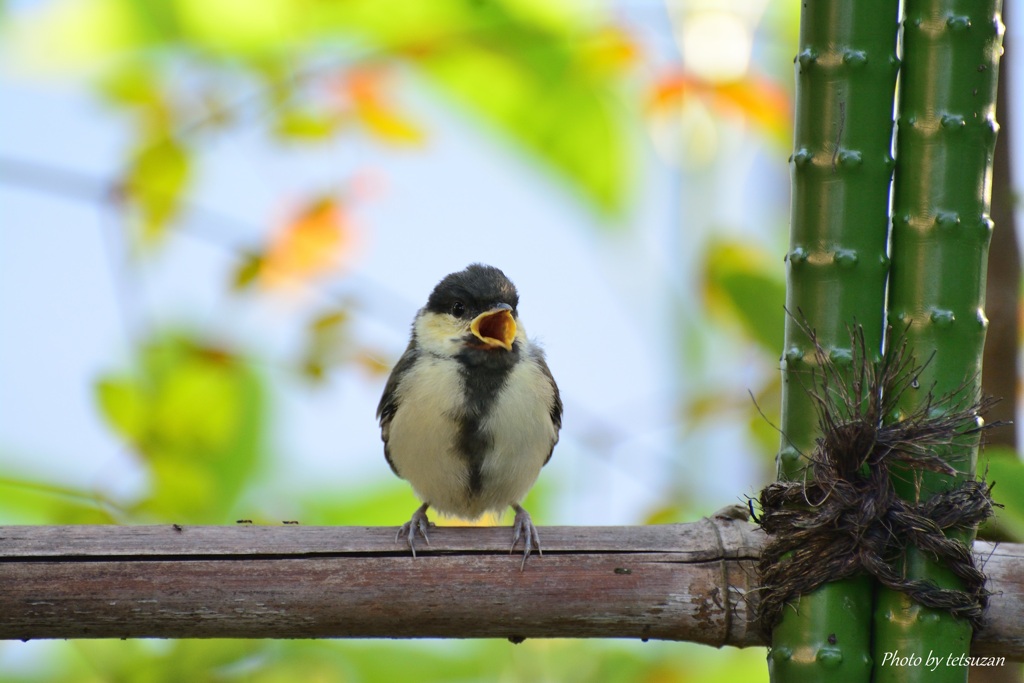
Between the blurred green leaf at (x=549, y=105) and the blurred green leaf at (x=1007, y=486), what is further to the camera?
the blurred green leaf at (x=549, y=105)

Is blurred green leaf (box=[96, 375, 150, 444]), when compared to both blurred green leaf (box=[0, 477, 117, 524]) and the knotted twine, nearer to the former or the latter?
blurred green leaf (box=[0, 477, 117, 524])

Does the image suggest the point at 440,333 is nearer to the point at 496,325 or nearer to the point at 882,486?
the point at 496,325

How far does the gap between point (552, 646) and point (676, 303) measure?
23.7 inches

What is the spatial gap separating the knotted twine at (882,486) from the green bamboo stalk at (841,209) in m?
0.02

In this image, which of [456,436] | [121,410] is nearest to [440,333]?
[456,436]

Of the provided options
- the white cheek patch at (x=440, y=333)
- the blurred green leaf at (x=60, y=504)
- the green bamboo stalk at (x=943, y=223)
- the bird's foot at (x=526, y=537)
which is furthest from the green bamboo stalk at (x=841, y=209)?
the blurred green leaf at (x=60, y=504)

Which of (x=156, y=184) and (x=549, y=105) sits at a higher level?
(x=549, y=105)

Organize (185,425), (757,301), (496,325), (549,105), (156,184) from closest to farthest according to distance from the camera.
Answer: (757,301), (185,425), (496,325), (156,184), (549,105)

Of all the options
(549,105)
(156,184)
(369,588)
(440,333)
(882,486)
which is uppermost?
(549,105)

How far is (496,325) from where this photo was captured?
1468 millimetres

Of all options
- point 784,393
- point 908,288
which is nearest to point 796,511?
point 784,393

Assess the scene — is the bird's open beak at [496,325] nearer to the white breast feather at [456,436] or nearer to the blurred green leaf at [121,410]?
the white breast feather at [456,436]

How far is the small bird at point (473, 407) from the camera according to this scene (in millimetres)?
1385

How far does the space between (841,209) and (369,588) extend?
1.97 feet
